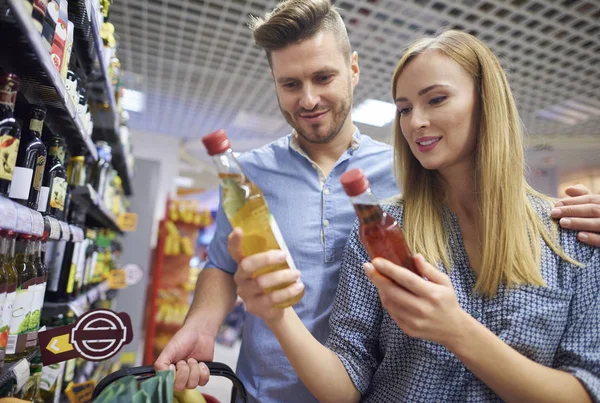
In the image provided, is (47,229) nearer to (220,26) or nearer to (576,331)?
(576,331)

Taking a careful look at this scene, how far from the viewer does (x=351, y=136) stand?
180 centimetres

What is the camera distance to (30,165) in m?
1.29

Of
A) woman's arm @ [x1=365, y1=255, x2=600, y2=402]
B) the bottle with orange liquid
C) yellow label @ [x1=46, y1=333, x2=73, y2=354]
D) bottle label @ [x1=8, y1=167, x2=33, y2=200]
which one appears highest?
bottle label @ [x1=8, y1=167, x2=33, y2=200]

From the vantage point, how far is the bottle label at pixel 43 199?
56.8 inches

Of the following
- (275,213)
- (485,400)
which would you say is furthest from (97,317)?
(485,400)

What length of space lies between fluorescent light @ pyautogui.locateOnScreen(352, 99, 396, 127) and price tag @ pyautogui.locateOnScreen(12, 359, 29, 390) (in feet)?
17.7

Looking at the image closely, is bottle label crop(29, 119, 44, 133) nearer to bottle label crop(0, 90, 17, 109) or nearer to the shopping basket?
bottle label crop(0, 90, 17, 109)

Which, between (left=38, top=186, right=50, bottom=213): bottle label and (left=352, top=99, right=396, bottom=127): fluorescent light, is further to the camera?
(left=352, top=99, right=396, bottom=127): fluorescent light

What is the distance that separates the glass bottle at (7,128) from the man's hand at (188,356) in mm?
595

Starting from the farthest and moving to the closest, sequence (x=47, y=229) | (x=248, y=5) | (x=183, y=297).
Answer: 1. (x=183, y=297)
2. (x=248, y=5)
3. (x=47, y=229)

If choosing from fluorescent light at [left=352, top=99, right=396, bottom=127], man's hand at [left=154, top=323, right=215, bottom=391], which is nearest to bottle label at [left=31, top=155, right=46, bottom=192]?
man's hand at [left=154, top=323, right=215, bottom=391]

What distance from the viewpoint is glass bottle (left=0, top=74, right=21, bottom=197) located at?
3.36 feet

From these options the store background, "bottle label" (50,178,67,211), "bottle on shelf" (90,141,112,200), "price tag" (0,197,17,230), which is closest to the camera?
"price tag" (0,197,17,230)

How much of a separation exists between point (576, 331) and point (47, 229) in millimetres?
1551
